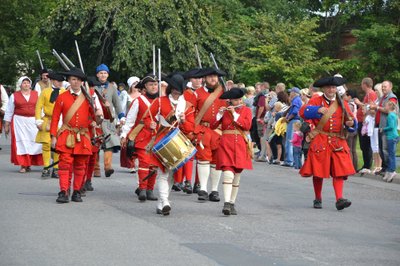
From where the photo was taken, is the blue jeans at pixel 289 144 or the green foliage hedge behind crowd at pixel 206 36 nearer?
the blue jeans at pixel 289 144

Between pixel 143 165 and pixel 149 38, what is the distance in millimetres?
27279

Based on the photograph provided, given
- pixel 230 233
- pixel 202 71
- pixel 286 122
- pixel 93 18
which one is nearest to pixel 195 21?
pixel 93 18

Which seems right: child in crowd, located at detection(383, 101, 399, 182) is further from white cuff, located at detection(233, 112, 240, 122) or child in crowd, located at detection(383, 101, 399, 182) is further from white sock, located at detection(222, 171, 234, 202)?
white sock, located at detection(222, 171, 234, 202)

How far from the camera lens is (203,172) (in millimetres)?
15516

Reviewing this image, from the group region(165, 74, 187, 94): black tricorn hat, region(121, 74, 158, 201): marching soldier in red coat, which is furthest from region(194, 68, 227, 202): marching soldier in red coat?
region(165, 74, 187, 94): black tricorn hat

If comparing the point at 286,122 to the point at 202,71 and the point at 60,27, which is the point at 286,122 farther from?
the point at 60,27

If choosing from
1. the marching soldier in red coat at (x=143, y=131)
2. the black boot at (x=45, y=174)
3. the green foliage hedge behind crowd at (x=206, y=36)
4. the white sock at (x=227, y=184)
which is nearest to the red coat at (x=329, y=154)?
the white sock at (x=227, y=184)

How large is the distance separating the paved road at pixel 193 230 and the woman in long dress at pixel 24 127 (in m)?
2.64

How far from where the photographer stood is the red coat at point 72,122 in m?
14.7

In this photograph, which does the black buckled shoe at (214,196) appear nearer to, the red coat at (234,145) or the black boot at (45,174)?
the red coat at (234,145)

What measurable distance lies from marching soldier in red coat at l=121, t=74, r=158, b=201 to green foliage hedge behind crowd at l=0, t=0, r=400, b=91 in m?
25.7

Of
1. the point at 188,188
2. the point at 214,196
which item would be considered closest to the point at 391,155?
the point at 188,188

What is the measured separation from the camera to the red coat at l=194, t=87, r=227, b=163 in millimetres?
15516

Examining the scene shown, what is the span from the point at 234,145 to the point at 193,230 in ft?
7.10
